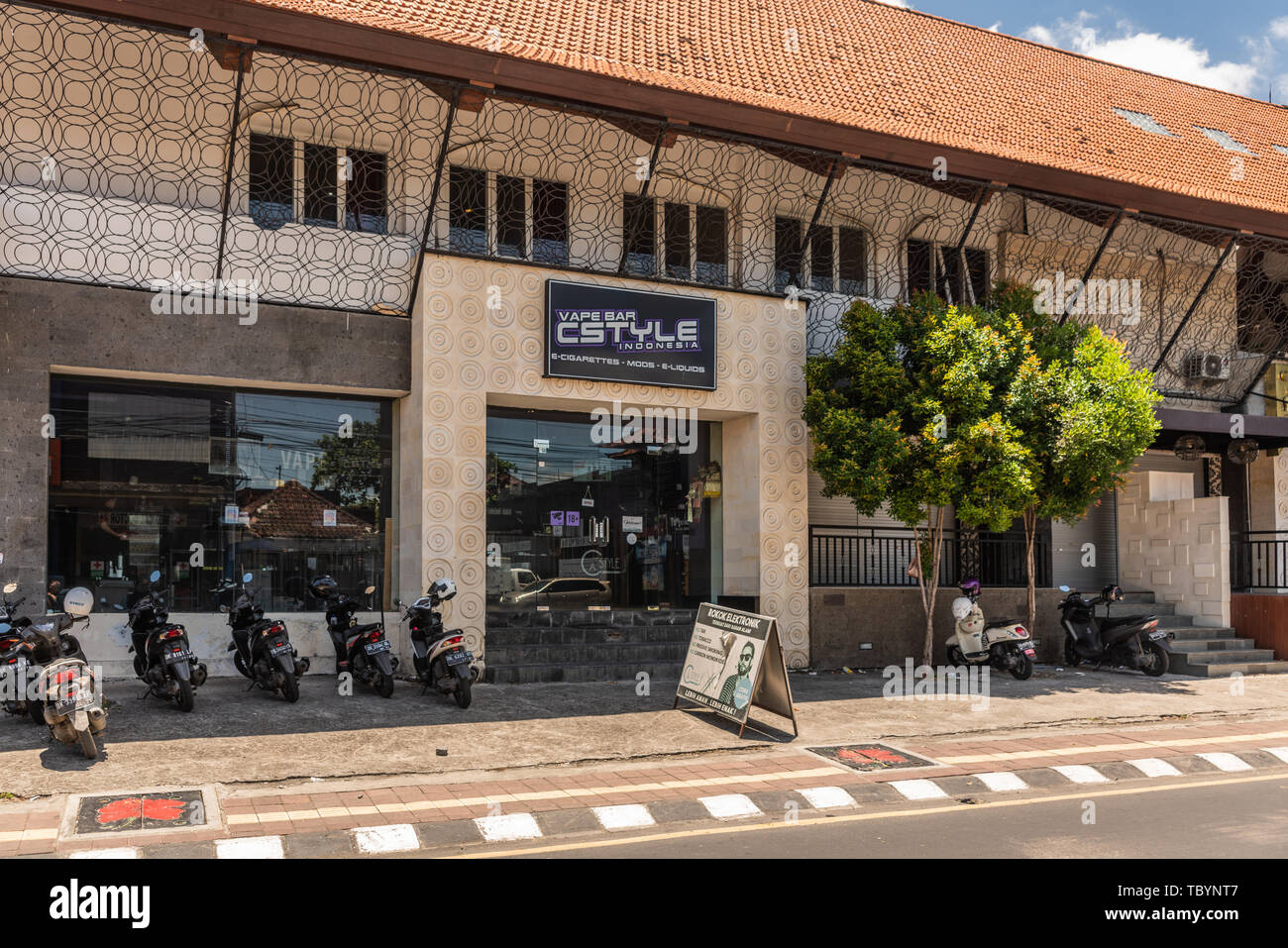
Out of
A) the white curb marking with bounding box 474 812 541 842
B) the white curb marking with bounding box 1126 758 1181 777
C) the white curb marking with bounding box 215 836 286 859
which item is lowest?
the white curb marking with bounding box 1126 758 1181 777

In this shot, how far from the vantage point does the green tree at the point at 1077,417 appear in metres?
13.1

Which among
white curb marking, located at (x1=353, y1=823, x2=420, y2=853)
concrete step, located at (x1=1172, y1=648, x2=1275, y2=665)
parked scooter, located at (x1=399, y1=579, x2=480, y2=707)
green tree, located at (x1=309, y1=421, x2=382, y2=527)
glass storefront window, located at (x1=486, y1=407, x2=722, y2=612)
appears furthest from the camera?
concrete step, located at (x1=1172, y1=648, x2=1275, y2=665)

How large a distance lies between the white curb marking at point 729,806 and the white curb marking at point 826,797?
1.52ft

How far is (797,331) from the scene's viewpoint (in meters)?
14.7

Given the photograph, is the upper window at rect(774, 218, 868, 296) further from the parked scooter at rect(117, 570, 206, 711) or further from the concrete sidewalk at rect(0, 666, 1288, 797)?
the parked scooter at rect(117, 570, 206, 711)

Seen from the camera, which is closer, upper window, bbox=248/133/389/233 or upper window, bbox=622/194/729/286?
upper window, bbox=248/133/389/233

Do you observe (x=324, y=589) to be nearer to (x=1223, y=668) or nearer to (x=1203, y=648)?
(x=1223, y=668)

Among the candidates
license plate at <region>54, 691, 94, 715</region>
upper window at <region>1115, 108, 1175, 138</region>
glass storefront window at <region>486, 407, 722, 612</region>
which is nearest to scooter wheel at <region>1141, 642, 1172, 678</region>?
glass storefront window at <region>486, 407, 722, 612</region>

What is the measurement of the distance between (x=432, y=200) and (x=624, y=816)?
808 centimetres

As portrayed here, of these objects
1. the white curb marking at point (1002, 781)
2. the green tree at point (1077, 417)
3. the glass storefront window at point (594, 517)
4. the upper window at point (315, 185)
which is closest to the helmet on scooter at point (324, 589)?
the glass storefront window at point (594, 517)

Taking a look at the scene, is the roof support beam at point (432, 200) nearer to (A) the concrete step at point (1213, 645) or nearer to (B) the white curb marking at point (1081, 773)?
(B) the white curb marking at point (1081, 773)

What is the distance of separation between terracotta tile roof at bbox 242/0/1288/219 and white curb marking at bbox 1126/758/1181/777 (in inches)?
316

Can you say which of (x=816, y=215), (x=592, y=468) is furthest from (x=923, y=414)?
(x=592, y=468)

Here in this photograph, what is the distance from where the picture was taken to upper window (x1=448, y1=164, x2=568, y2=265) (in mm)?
14000
